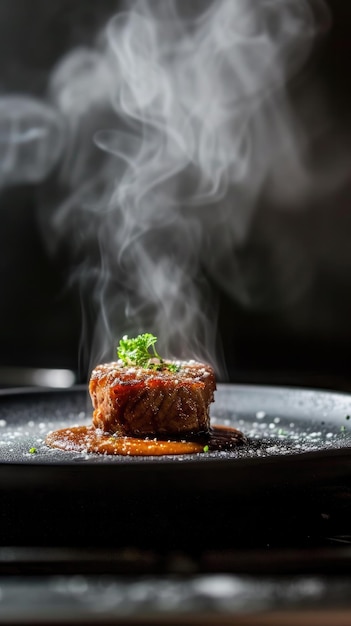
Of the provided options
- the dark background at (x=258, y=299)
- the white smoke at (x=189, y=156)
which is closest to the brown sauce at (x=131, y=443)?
the white smoke at (x=189, y=156)

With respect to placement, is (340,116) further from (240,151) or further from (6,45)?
(6,45)

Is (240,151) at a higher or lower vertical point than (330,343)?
higher

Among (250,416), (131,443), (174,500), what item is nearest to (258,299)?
(250,416)

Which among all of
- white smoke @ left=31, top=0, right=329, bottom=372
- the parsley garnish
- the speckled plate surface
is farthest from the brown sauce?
white smoke @ left=31, top=0, right=329, bottom=372

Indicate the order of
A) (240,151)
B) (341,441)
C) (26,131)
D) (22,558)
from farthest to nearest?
(240,151)
(26,131)
(341,441)
(22,558)

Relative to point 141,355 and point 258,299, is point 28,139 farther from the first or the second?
point 141,355

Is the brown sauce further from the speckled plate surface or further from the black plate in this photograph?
the black plate

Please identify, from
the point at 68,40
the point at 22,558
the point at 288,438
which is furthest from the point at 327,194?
the point at 22,558

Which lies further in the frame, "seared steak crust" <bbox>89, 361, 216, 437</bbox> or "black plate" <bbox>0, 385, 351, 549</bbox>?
"seared steak crust" <bbox>89, 361, 216, 437</bbox>
